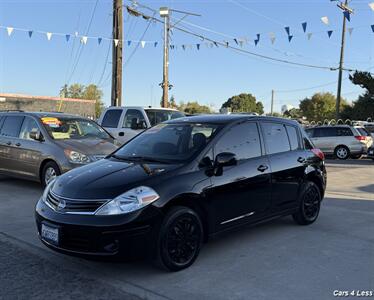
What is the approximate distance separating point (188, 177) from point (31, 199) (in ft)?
15.8

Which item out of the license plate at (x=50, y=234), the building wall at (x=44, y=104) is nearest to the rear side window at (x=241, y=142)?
the license plate at (x=50, y=234)

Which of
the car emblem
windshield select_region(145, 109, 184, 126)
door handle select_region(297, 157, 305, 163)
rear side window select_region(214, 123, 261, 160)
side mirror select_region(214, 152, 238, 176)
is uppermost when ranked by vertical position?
windshield select_region(145, 109, 184, 126)

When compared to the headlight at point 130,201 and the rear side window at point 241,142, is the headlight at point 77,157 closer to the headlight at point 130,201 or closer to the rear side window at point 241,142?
the rear side window at point 241,142

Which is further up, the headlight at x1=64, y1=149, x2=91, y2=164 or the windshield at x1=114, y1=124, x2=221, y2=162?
the windshield at x1=114, y1=124, x2=221, y2=162

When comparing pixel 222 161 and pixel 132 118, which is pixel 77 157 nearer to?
pixel 132 118

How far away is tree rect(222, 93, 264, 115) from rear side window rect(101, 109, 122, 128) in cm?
8797

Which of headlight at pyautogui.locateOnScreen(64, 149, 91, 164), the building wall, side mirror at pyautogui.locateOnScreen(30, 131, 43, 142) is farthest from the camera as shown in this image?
the building wall

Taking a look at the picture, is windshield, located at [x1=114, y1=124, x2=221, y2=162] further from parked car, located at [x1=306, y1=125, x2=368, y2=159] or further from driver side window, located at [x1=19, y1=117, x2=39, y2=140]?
parked car, located at [x1=306, y1=125, x2=368, y2=159]

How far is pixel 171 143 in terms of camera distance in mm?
5449

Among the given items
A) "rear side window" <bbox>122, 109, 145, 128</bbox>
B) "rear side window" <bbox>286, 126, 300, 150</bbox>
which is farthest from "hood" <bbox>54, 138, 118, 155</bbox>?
"rear side window" <bbox>286, 126, 300, 150</bbox>

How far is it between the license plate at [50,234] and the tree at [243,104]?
9638cm

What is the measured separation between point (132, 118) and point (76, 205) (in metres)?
8.22

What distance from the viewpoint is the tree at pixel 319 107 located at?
69400mm

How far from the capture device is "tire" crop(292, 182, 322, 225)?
6.51 metres
